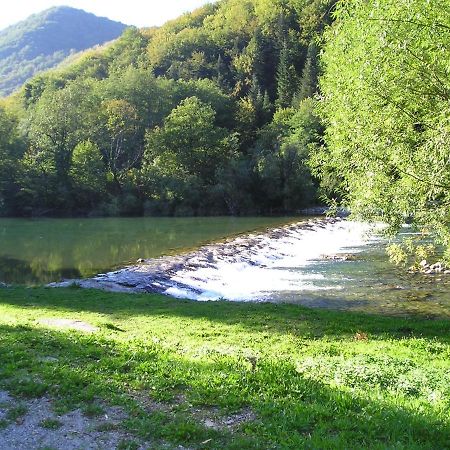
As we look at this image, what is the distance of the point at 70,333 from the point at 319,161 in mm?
10969

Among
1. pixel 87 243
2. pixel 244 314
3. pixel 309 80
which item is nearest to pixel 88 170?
pixel 87 243

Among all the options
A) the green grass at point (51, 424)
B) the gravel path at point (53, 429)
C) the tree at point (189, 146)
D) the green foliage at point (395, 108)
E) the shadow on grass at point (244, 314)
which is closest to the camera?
the gravel path at point (53, 429)

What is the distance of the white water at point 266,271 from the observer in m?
21.8

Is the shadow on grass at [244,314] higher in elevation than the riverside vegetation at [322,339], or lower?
lower

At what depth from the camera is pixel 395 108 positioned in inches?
515

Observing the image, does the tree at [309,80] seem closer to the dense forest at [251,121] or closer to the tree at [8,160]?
the dense forest at [251,121]

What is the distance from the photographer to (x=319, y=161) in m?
17.7

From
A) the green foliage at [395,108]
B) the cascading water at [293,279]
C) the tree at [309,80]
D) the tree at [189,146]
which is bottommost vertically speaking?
the cascading water at [293,279]

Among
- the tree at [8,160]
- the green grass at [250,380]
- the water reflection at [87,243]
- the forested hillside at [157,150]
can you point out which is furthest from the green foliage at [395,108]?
the tree at [8,160]

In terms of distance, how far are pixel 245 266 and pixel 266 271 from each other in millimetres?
1563

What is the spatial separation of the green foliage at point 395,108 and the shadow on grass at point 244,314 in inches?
123

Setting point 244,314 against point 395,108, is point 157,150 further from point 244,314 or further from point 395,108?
point 395,108

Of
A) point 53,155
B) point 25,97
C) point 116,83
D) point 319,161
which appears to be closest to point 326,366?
point 319,161

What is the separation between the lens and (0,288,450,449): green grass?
20.0 ft
